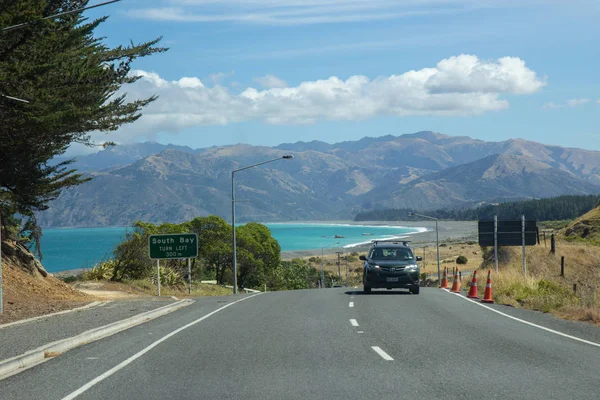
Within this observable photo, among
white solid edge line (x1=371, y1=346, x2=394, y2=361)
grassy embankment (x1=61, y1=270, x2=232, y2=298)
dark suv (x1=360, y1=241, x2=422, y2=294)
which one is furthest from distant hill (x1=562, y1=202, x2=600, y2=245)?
white solid edge line (x1=371, y1=346, x2=394, y2=361)

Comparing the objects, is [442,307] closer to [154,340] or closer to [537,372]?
[154,340]

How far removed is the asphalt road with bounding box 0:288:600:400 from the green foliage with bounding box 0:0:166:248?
6381mm

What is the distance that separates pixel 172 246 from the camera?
33.6 m

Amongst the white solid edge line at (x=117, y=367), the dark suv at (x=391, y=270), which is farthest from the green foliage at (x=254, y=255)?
the white solid edge line at (x=117, y=367)

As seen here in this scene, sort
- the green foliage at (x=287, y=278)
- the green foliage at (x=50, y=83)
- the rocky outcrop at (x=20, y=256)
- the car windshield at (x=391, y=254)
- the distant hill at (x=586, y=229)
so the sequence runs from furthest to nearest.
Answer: the green foliage at (x=287, y=278)
the distant hill at (x=586, y=229)
the car windshield at (x=391, y=254)
the rocky outcrop at (x=20, y=256)
the green foliage at (x=50, y=83)

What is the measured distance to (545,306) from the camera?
21.9 m

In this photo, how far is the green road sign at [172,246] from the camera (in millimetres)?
33531

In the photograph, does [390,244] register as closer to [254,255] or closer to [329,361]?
[329,361]

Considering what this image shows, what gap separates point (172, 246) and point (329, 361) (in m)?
23.2

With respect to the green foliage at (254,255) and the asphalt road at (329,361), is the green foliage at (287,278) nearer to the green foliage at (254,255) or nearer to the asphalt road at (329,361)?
the green foliage at (254,255)

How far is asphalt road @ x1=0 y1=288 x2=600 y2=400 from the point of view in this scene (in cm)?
892

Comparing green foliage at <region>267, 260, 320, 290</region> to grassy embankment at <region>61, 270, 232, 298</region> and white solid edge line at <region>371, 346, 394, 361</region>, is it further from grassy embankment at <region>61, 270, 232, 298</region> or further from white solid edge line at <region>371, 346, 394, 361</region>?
white solid edge line at <region>371, 346, 394, 361</region>

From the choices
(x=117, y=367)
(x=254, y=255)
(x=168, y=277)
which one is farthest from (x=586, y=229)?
(x=117, y=367)

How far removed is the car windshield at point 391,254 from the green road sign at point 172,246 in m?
8.93
